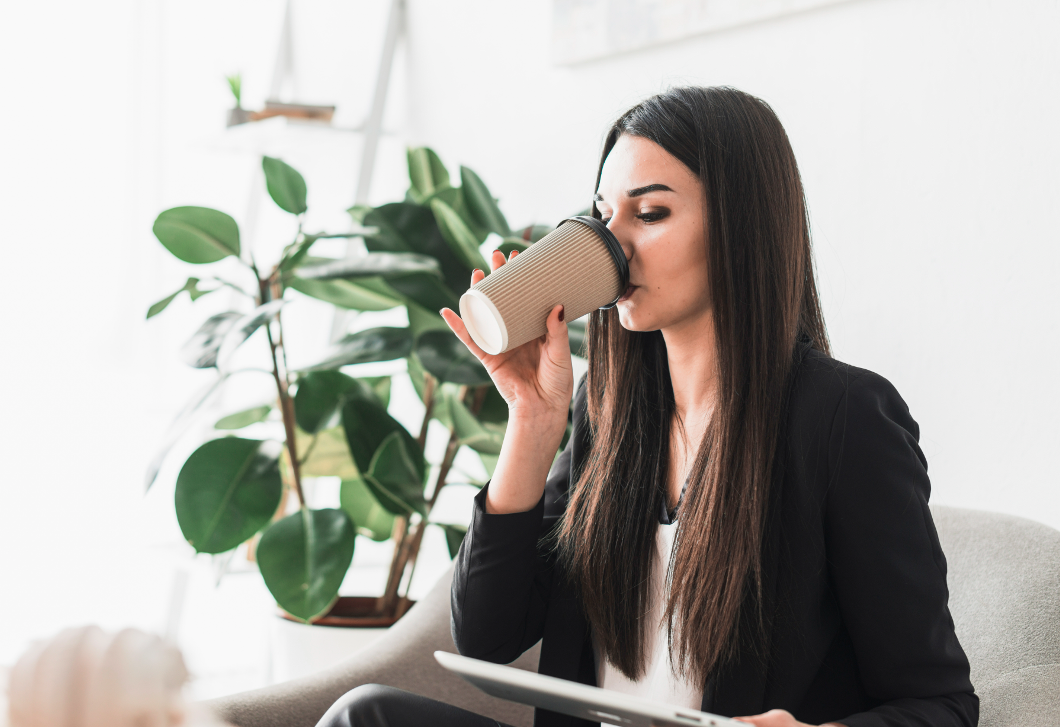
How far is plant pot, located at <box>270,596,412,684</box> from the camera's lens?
160 cm

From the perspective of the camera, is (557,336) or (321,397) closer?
(557,336)

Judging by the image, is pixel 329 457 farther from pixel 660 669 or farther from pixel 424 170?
pixel 660 669

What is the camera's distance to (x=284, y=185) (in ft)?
5.47

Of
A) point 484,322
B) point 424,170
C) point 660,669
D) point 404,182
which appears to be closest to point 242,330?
point 424,170

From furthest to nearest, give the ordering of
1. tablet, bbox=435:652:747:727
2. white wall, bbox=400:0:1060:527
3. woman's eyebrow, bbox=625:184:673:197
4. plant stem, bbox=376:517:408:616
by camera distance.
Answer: plant stem, bbox=376:517:408:616
white wall, bbox=400:0:1060:527
woman's eyebrow, bbox=625:184:673:197
tablet, bbox=435:652:747:727

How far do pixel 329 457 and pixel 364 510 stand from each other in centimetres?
14

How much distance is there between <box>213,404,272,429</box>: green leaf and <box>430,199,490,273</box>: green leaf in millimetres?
529

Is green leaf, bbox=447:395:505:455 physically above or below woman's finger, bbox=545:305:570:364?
below

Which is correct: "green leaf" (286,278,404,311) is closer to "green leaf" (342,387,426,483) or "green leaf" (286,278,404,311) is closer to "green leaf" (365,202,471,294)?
"green leaf" (365,202,471,294)

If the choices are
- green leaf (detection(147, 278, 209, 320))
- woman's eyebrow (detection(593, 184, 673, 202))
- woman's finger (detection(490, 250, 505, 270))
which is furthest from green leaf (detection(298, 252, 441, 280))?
woman's eyebrow (detection(593, 184, 673, 202))

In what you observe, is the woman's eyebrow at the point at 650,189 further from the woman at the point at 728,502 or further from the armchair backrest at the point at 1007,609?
the armchair backrest at the point at 1007,609

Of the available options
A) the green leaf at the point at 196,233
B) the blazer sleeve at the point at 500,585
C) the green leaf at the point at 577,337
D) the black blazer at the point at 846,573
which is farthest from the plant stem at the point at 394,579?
the black blazer at the point at 846,573

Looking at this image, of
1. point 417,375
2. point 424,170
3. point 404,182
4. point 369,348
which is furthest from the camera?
point 404,182

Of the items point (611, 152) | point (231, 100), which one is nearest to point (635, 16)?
point (611, 152)
